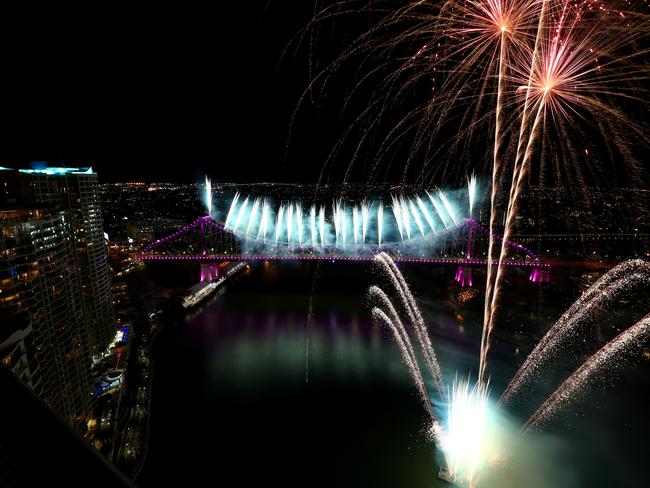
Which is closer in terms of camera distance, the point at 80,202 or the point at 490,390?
the point at 490,390

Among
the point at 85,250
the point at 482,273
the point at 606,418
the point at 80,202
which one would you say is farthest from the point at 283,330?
the point at 482,273

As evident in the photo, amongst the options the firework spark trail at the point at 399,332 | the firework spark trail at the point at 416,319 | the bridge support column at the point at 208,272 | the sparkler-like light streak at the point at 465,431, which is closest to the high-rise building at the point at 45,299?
the sparkler-like light streak at the point at 465,431

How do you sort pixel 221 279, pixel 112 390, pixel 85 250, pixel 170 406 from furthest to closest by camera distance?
pixel 221 279
pixel 85 250
pixel 112 390
pixel 170 406

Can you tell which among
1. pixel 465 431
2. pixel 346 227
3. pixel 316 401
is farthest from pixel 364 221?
pixel 465 431

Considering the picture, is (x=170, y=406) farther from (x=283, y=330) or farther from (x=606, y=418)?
(x=606, y=418)

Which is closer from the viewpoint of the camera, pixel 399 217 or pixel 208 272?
pixel 208 272

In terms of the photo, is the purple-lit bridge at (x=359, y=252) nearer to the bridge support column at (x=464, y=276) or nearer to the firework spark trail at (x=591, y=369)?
the bridge support column at (x=464, y=276)

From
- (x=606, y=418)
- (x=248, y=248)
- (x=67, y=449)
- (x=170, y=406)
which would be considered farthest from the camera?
(x=248, y=248)

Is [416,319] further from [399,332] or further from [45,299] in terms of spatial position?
[45,299]
